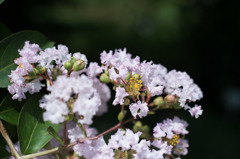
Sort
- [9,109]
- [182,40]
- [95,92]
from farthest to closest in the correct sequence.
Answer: [182,40], [9,109], [95,92]

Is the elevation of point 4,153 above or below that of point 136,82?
below

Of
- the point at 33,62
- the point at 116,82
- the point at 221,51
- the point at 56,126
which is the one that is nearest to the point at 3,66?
the point at 33,62

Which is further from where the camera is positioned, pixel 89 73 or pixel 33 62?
pixel 89 73

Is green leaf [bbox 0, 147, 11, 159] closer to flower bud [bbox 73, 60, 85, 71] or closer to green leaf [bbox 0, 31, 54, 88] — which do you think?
green leaf [bbox 0, 31, 54, 88]

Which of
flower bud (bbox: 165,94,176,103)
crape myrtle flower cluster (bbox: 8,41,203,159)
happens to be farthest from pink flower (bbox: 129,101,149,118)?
flower bud (bbox: 165,94,176,103)

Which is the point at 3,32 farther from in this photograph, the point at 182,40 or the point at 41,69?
the point at 182,40

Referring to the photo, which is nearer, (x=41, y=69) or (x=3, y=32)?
(x=41, y=69)

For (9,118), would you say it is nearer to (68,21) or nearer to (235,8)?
(235,8)

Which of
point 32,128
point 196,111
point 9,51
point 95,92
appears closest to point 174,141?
point 196,111
